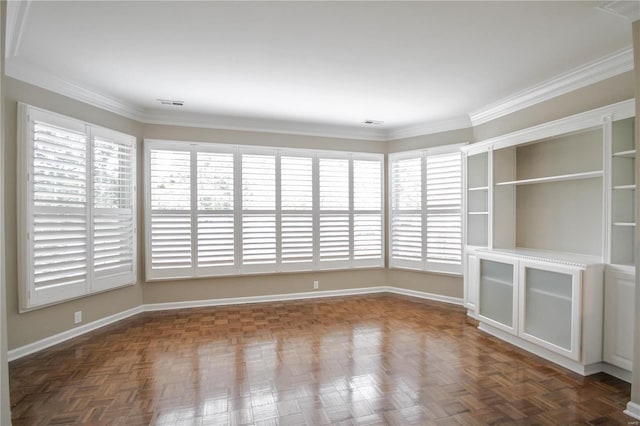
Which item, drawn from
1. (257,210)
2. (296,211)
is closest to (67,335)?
(257,210)

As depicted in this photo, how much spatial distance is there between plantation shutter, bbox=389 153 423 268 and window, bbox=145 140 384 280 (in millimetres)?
249

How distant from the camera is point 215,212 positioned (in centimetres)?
469

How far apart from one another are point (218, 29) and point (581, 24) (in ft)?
8.73

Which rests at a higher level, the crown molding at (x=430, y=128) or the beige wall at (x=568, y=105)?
the crown molding at (x=430, y=128)

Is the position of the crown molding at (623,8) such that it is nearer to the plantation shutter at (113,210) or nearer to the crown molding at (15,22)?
the crown molding at (15,22)

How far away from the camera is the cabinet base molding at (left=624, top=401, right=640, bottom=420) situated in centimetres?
218

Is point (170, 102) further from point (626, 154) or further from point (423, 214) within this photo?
point (626, 154)

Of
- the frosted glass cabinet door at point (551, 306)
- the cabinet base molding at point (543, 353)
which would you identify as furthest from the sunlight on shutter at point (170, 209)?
the frosted glass cabinet door at point (551, 306)

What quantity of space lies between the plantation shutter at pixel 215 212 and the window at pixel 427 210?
2600mm

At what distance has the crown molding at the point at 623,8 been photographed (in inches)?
83.1

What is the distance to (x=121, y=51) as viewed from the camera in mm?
2787

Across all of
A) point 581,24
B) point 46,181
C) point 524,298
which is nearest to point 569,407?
point 524,298

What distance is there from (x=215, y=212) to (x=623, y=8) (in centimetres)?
451

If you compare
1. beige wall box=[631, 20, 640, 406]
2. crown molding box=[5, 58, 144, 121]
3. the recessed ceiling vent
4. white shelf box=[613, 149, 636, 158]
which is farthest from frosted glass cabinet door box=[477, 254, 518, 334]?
crown molding box=[5, 58, 144, 121]
